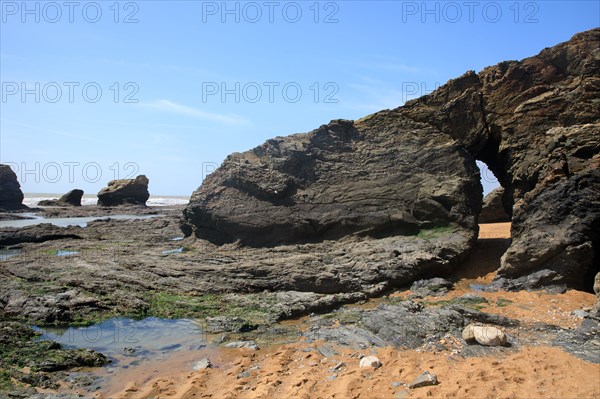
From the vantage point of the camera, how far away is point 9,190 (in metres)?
58.7

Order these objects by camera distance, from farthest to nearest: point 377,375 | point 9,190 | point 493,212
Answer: point 9,190 → point 493,212 → point 377,375

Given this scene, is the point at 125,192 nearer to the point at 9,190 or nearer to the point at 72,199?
the point at 72,199

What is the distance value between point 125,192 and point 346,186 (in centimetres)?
5282

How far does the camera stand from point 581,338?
27.1ft

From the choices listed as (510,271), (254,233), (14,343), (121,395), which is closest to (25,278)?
Result: (14,343)

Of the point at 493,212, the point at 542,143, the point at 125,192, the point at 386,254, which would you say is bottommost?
the point at 386,254

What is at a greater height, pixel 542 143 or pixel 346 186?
pixel 542 143

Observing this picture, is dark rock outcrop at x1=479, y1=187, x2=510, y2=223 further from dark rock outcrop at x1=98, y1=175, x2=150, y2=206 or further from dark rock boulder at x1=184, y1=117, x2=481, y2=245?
dark rock outcrop at x1=98, y1=175, x2=150, y2=206

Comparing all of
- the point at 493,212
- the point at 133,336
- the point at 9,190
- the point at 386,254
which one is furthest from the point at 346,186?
the point at 9,190

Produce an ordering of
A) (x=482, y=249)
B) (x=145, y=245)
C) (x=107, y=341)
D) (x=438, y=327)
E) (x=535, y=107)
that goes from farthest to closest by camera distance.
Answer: (x=145, y=245) < (x=482, y=249) < (x=535, y=107) < (x=107, y=341) < (x=438, y=327)

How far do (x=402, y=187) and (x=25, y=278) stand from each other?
15266 mm

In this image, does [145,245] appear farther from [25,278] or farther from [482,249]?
[482,249]

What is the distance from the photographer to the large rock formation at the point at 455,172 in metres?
12.9

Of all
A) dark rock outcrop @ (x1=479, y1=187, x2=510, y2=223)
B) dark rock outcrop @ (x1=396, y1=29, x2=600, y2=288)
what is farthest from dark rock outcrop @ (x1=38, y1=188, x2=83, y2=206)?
dark rock outcrop @ (x1=396, y1=29, x2=600, y2=288)
